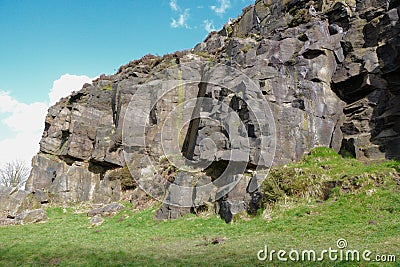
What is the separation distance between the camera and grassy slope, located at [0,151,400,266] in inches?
357

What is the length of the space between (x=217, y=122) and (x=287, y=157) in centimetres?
504

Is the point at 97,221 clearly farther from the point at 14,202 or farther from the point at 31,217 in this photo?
the point at 14,202

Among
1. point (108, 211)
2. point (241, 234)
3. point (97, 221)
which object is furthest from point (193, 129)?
point (241, 234)

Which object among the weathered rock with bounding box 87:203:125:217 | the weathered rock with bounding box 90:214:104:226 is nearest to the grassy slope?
the weathered rock with bounding box 90:214:104:226

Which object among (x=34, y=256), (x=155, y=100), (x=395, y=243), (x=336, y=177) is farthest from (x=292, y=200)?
(x=155, y=100)

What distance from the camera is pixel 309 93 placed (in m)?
19.2

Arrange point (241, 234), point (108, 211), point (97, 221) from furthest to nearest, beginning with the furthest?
point (108, 211), point (97, 221), point (241, 234)

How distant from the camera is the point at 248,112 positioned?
58.3ft

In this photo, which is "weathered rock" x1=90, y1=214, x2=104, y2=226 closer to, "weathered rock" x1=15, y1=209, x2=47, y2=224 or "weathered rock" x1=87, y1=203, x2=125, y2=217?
"weathered rock" x1=87, y1=203, x2=125, y2=217

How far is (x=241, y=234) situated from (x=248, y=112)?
806 cm

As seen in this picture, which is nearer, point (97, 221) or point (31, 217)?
point (97, 221)

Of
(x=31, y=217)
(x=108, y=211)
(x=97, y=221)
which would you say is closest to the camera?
(x=97, y=221)

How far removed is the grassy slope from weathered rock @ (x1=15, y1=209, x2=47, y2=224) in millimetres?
2220

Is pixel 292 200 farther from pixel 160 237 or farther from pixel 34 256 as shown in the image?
pixel 34 256
